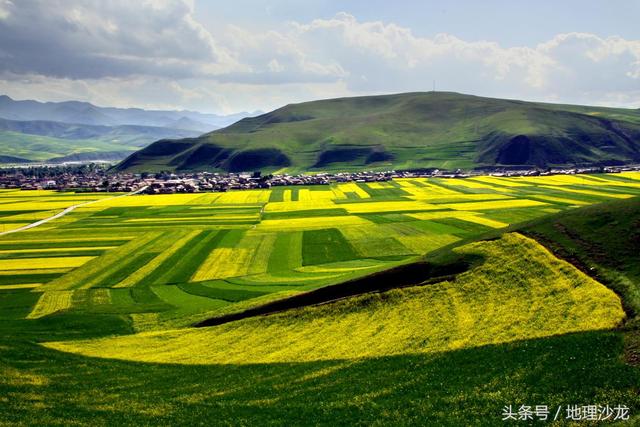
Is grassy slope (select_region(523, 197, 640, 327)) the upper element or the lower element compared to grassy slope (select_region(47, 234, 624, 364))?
upper

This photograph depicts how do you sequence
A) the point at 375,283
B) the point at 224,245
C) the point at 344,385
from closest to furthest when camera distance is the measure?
the point at 344,385 < the point at 375,283 < the point at 224,245

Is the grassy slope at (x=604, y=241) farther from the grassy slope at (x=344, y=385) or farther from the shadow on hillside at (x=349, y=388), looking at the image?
the shadow on hillside at (x=349, y=388)

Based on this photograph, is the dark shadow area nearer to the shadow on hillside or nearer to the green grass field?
the green grass field

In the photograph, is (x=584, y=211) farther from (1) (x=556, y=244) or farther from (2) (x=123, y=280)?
(2) (x=123, y=280)

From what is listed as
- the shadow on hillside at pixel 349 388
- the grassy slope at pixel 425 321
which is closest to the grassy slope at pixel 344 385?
the shadow on hillside at pixel 349 388

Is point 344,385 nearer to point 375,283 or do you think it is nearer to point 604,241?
point 375,283

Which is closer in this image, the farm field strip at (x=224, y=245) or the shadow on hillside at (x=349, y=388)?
the shadow on hillside at (x=349, y=388)

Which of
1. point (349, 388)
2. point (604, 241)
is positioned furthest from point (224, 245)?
point (349, 388)

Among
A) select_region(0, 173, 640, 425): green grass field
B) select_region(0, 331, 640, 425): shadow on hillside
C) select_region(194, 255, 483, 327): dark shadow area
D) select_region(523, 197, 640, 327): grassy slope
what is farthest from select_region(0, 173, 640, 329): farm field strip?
select_region(0, 331, 640, 425): shadow on hillside

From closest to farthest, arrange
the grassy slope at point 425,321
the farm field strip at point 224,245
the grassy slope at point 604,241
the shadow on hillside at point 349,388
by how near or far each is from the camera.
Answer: the shadow on hillside at point 349,388 → the grassy slope at point 425,321 → the grassy slope at point 604,241 → the farm field strip at point 224,245
